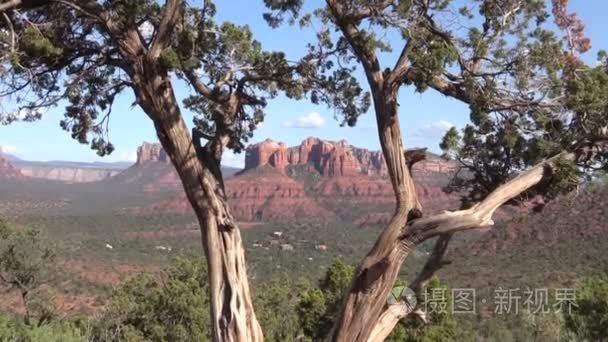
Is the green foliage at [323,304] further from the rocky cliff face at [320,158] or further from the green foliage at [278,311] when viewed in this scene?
the rocky cliff face at [320,158]

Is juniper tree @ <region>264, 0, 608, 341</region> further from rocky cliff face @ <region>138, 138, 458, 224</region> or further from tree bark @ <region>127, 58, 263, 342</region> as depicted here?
rocky cliff face @ <region>138, 138, 458, 224</region>

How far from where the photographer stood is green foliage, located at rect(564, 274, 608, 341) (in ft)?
53.0

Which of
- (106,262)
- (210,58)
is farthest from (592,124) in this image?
(106,262)

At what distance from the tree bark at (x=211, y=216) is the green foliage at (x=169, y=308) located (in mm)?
17756

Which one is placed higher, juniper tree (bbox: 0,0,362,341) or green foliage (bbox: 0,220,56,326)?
juniper tree (bbox: 0,0,362,341)

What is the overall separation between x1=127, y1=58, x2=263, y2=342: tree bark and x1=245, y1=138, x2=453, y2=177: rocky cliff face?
4392 inches

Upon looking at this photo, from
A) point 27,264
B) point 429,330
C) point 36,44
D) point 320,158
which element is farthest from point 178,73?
point 320,158

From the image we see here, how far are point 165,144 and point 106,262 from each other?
54061 millimetres

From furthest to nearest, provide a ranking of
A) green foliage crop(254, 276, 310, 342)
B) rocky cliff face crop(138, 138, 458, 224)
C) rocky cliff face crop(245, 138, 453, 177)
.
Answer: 1. rocky cliff face crop(245, 138, 453, 177)
2. rocky cliff face crop(138, 138, 458, 224)
3. green foliage crop(254, 276, 310, 342)

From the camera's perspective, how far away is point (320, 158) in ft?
419

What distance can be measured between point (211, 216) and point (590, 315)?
13443 millimetres

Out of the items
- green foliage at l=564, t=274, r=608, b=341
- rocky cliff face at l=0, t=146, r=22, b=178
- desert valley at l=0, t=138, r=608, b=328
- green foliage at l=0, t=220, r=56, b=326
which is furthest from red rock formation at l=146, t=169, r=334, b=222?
green foliage at l=564, t=274, r=608, b=341

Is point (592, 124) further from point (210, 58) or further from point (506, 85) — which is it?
point (210, 58)

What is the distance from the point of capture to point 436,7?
6.57 metres
